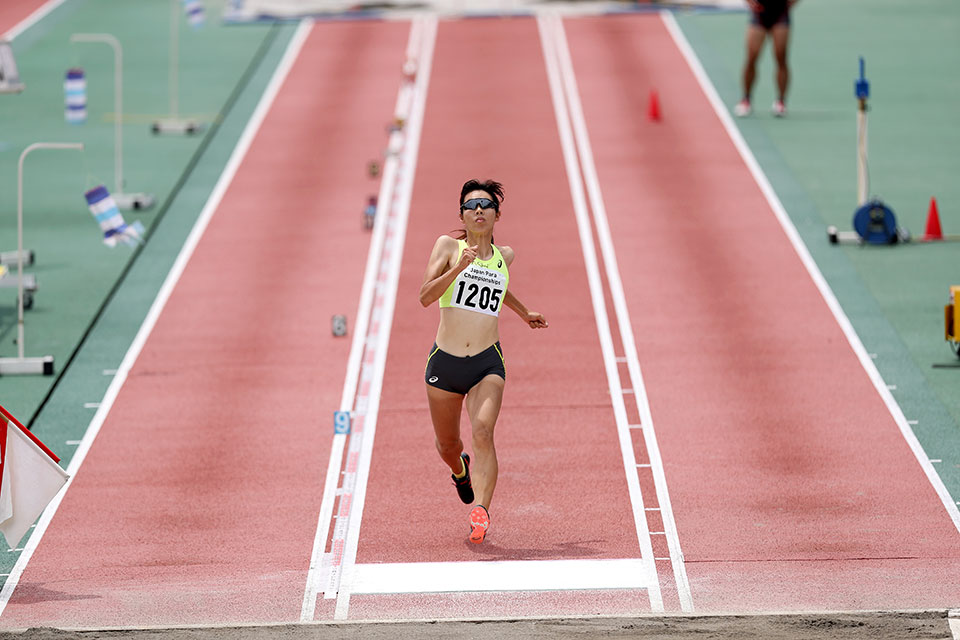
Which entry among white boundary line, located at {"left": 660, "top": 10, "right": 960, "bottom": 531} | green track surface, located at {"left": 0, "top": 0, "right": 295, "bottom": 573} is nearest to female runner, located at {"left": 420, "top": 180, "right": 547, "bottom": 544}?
green track surface, located at {"left": 0, "top": 0, "right": 295, "bottom": 573}

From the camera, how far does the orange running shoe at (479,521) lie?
472 inches

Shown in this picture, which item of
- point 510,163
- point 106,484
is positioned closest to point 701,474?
point 106,484

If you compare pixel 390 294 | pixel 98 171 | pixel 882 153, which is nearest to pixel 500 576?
pixel 390 294

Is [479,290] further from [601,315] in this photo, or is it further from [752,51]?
[752,51]

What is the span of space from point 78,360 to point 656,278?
22.9 ft

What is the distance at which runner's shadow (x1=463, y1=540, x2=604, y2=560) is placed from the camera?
12.0 metres

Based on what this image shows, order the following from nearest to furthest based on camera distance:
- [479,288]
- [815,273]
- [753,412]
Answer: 1. [479,288]
2. [753,412]
3. [815,273]

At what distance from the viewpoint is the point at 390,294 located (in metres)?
19.0

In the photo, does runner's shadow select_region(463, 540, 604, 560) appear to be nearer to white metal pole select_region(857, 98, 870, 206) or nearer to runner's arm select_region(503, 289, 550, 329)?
runner's arm select_region(503, 289, 550, 329)

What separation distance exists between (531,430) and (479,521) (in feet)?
9.73

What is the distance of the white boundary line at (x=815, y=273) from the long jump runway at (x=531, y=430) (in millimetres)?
122

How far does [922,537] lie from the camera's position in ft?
40.3

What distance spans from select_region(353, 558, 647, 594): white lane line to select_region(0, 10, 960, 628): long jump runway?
3 centimetres

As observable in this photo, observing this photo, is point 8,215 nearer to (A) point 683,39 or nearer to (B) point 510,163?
(B) point 510,163
